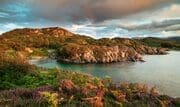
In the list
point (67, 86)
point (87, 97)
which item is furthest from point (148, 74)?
point (87, 97)

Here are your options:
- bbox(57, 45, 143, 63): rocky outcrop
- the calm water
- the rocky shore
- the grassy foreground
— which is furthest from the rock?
bbox(57, 45, 143, 63): rocky outcrop

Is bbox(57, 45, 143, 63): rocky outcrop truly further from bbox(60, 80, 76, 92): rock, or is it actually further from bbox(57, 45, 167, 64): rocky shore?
bbox(60, 80, 76, 92): rock

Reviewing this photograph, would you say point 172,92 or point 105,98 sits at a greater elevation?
point 105,98

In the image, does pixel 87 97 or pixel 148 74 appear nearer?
pixel 87 97

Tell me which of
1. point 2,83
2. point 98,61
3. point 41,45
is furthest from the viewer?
point 41,45

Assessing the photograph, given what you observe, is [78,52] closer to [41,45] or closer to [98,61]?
[98,61]

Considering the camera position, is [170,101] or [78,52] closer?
[170,101]

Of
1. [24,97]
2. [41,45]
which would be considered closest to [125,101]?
[24,97]

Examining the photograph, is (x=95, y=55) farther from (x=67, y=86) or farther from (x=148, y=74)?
(x=67, y=86)
